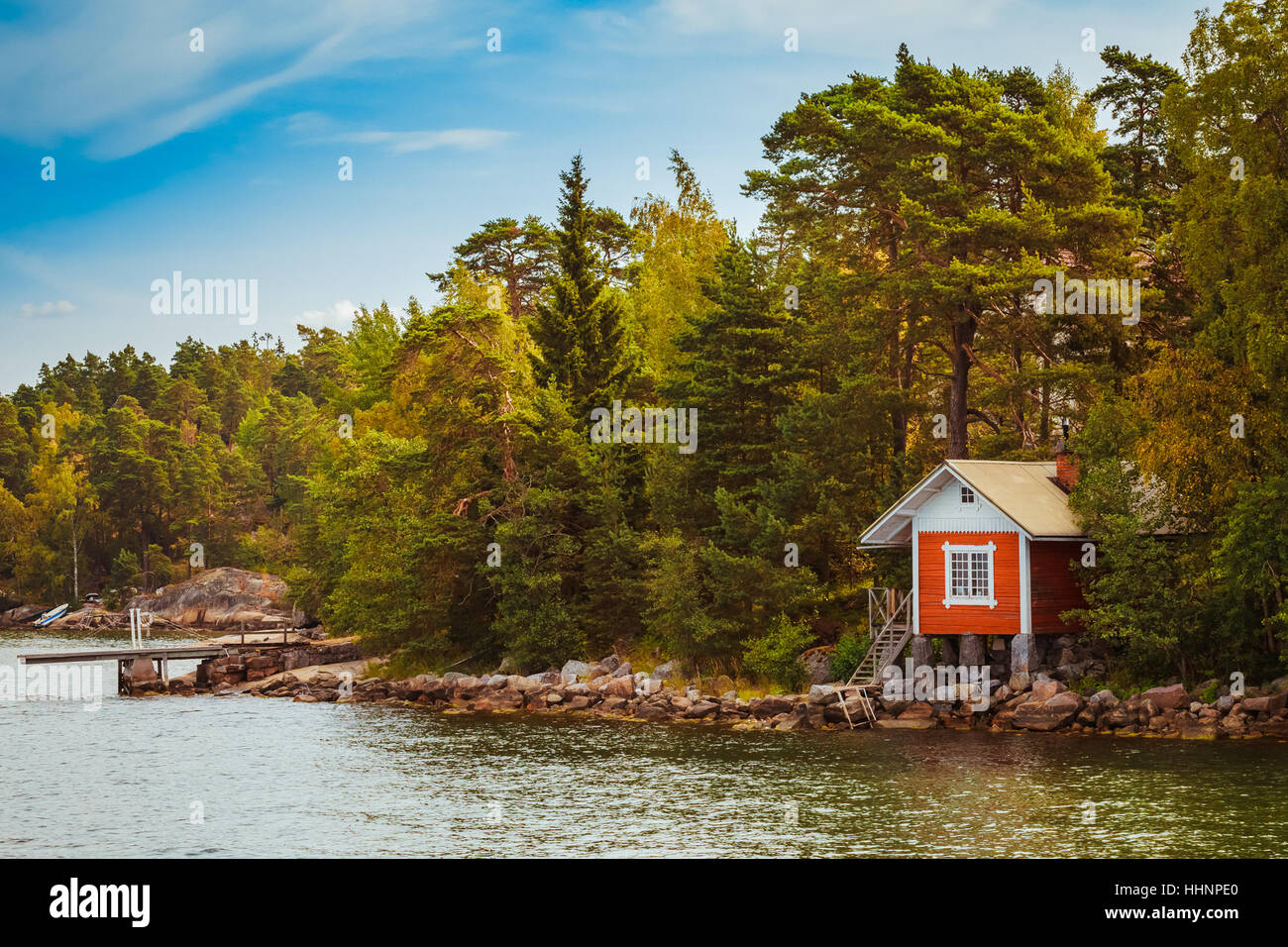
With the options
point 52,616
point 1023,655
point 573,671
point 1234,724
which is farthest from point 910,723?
point 52,616

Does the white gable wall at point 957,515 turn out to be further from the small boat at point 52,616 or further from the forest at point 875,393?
the small boat at point 52,616

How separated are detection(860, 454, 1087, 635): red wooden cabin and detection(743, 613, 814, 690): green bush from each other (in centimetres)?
402

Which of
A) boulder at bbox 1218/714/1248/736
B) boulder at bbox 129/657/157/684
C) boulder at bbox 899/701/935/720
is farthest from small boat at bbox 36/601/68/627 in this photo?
boulder at bbox 1218/714/1248/736

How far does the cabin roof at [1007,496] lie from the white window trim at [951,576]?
1.49 metres

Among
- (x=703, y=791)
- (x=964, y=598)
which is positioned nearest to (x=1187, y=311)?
(x=964, y=598)

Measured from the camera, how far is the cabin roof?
3428 centimetres

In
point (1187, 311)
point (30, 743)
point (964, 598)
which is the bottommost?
point (30, 743)

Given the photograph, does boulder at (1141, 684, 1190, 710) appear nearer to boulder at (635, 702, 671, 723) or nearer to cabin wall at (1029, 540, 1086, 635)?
cabin wall at (1029, 540, 1086, 635)

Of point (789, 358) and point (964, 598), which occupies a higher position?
point (789, 358)

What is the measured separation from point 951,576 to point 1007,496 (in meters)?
2.80

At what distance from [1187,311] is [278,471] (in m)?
93.3

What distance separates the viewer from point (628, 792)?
2655 centimetres
